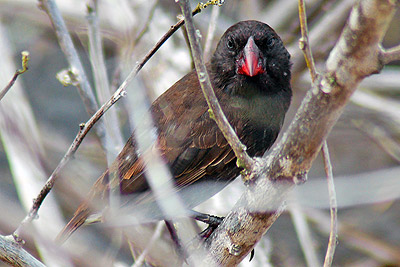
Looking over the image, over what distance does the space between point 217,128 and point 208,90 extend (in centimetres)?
107

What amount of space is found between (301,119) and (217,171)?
3.89ft

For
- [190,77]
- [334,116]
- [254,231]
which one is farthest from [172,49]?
[334,116]

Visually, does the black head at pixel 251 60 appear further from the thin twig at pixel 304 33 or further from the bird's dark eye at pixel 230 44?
the thin twig at pixel 304 33

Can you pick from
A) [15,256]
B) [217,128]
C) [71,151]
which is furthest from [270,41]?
[15,256]

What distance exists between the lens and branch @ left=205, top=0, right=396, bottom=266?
5.32 feet

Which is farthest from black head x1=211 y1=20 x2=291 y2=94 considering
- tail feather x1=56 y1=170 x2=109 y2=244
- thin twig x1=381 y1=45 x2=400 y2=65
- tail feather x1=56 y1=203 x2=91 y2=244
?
thin twig x1=381 y1=45 x2=400 y2=65

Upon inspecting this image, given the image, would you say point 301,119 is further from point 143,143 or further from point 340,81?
point 143,143

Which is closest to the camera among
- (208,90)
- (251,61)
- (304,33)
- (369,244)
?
(304,33)

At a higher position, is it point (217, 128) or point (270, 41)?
point (270, 41)

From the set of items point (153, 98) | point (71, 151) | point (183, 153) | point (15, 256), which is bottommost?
point (15, 256)

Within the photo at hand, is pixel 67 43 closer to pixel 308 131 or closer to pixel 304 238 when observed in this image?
pixel 308 131

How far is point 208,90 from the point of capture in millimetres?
1997

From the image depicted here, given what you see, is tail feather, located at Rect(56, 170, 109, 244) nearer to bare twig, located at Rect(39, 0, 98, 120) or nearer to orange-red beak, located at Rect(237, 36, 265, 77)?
bare twig, located at Rect(39, 0, 98, 120)

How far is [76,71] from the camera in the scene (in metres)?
3.09
